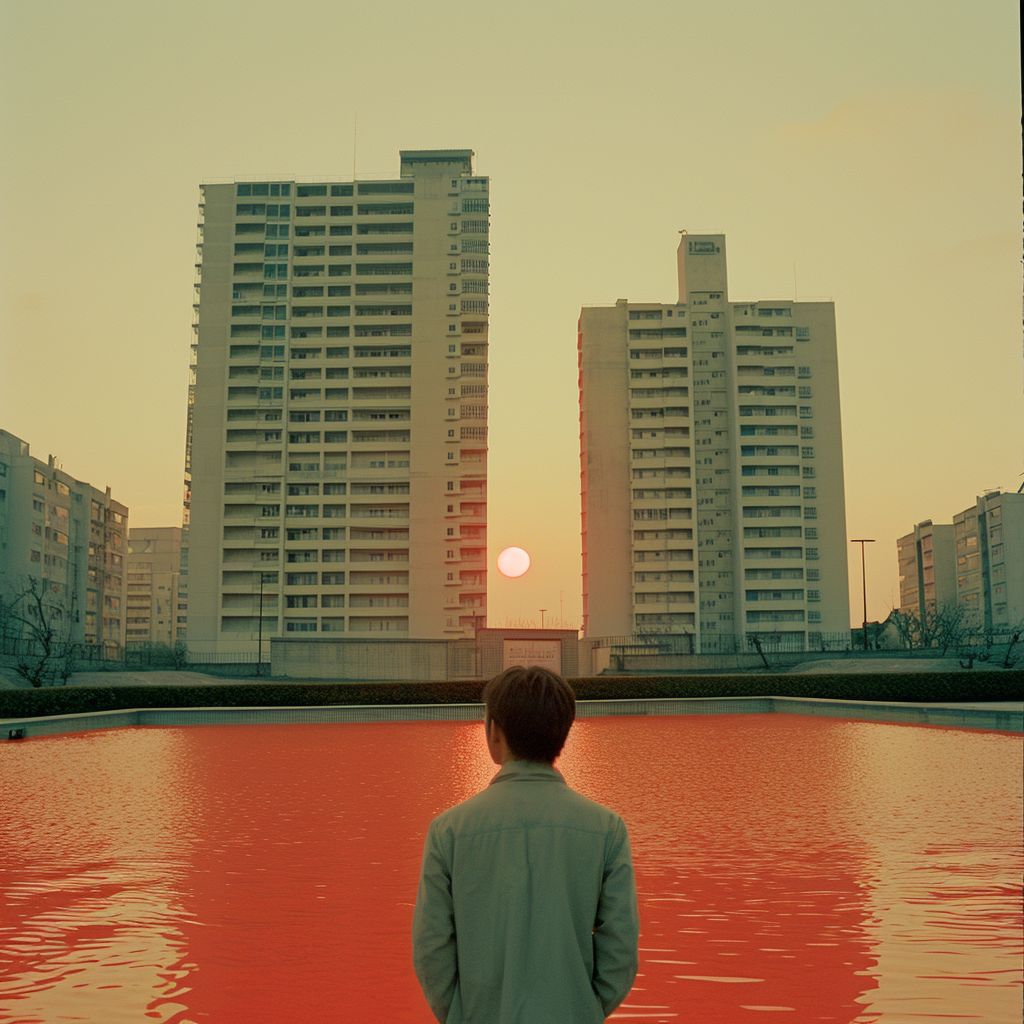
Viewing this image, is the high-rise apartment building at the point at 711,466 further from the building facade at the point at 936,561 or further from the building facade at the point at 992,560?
the building facade at the point at 936,561

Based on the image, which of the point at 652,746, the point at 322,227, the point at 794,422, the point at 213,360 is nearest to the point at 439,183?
the point at 322,227

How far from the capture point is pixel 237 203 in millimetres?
76000

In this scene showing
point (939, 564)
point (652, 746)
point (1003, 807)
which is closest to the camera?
point (1003, 807)

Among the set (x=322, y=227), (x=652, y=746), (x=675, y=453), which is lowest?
(x=652, y=746)

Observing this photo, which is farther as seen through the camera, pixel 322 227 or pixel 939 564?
pixel 939 564

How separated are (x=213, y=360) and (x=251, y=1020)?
74.8m

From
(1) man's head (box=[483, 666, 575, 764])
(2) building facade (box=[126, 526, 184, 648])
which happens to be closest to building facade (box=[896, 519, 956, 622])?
(2) building facade (box=[126, 526, 184, 648])

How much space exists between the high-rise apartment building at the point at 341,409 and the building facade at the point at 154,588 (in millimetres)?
60045

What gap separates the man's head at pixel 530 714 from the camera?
2.09m

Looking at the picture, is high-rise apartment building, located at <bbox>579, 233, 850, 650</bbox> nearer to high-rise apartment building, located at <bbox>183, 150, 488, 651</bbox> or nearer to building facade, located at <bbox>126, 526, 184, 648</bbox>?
high-rise apartment building, located at <bbox>183, 150, 488, 651</bbox>

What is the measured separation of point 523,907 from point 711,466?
79644 mm

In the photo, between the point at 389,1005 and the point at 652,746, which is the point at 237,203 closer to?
the point at 652,746

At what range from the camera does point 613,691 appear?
2853 cm

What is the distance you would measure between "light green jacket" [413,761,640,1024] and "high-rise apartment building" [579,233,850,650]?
2844 inches
